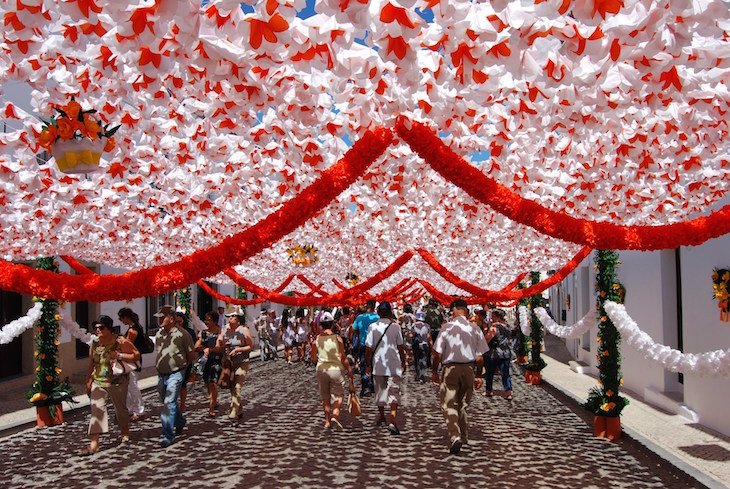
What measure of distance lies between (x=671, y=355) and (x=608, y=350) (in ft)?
4.41

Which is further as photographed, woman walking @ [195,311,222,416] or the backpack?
woman walking @ [195,311,222,416]

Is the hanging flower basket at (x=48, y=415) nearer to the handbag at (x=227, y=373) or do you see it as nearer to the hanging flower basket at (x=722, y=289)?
the handbag at (x=227, y=373)

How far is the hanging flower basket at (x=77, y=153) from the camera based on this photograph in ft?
14.6

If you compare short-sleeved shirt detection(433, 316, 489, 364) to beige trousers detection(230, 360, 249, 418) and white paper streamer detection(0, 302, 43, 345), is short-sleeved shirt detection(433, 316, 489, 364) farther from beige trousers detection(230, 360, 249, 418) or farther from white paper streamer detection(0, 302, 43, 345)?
white paper streamer detection(0, 302, 43, 345)

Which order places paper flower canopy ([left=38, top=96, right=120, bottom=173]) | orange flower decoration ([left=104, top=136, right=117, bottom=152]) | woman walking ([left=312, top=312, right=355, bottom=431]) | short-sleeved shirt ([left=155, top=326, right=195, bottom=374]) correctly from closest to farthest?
paper flower canopy ([left=38, top=96, right=120, bottom=173]) < orange flower decoration ([left=104, top=136, right=117, bottom=152]) < short-sleeved shirt ([left=155, top=326, right=195, bottom=374]) < woman walking ([left=312, top=312, right=355, bottom=431])

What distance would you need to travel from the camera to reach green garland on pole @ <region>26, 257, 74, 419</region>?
9633mm

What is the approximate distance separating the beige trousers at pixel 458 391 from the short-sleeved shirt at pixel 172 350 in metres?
3.78

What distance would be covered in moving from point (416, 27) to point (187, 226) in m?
7.12

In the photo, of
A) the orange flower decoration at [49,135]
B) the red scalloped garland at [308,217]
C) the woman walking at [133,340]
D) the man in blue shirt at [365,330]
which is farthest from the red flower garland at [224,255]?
the man in blue shirt at [365,330]

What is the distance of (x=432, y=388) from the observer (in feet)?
44.1

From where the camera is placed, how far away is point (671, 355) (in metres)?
7.26

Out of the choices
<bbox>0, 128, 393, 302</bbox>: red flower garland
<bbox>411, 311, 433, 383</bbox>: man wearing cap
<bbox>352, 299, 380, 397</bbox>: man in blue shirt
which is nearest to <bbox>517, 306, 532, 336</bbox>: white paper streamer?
<bbox>411, 311, 433, 383</bbox>: man wearing cap

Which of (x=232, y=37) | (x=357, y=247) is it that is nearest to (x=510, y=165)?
(x=232, y=37)

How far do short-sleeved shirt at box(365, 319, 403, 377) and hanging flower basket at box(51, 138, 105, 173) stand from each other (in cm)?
589
